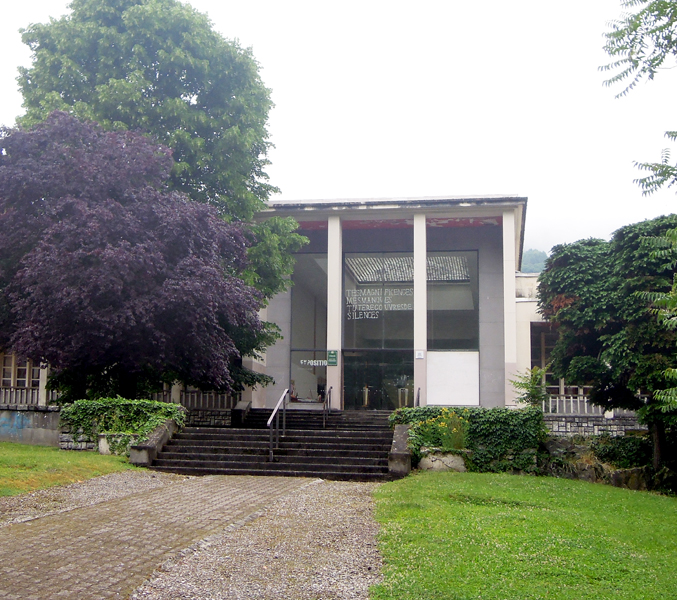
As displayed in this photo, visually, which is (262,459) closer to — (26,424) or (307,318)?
(26,424)

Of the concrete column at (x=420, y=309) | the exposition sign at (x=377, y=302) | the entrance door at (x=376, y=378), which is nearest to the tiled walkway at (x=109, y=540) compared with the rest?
the concrete column at (x=420, y=309)

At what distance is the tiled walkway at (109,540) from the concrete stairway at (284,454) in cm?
299

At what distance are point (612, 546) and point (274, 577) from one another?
3.73m

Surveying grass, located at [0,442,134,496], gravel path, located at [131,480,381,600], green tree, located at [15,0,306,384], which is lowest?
gravel path, located at [131,480,381,600]

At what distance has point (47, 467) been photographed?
37.3ft

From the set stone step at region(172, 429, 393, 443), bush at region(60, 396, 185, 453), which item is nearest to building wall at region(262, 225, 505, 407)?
stone step at region(172, 429, 393, 443)

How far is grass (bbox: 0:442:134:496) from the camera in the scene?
9953 millimetres

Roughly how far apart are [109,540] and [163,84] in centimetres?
1505

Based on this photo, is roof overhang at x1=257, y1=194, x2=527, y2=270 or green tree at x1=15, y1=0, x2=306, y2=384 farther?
roof overhang at x1=257, y1=194, x2=527, y2=270

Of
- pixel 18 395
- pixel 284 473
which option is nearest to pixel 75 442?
pixel 284 473

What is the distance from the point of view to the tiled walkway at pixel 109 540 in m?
5.43

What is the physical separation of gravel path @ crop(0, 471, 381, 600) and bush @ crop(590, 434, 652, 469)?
9.77 meters

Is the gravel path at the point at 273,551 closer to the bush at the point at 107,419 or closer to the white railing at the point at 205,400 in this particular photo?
the bush at the point at 107,419

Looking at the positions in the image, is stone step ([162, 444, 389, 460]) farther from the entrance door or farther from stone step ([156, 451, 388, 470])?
the entrance door
